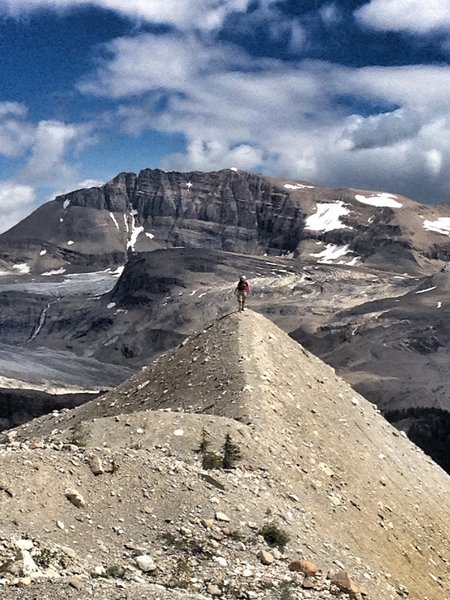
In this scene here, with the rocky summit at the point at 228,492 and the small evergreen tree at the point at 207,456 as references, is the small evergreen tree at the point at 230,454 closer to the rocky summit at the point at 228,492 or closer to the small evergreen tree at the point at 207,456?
the rocky summit at the point at 228,492

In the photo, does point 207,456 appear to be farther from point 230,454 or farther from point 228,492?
point 228,492

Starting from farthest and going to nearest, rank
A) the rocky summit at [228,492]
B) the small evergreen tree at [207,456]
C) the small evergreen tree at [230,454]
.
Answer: the small evergreen tree at [230,454] < the small evergreen tree at [207,456] < the rocky summit at [228,492]

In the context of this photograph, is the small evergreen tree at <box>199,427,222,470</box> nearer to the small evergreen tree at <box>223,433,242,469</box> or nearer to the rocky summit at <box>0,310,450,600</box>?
the rocky summit at <box>0,310,450,600</box>

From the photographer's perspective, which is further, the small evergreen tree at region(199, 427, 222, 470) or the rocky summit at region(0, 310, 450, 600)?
the small evergreen tree at region(199, 427, 222, 470)

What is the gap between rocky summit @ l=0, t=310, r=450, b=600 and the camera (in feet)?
49.4

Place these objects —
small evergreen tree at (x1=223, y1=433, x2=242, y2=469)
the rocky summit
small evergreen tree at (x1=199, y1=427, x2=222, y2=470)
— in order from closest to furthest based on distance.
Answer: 1. the rocky summit
2. small evergreen tree at (x1=199, y1=427, x2=222, y2=470)
3. small evergreen tree at (x1=223, y1=433, x2=242, y2=469)

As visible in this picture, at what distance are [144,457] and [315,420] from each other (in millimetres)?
8512

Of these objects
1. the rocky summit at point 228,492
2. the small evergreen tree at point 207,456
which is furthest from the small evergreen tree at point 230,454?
the small evergreen tree at point 207,456

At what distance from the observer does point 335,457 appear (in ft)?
81.3

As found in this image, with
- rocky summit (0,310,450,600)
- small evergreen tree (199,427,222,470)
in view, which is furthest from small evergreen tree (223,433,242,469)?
small evergreen tree (199,427,222,470)

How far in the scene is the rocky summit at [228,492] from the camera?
1505 centimetres

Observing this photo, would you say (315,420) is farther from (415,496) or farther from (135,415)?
(135,415)

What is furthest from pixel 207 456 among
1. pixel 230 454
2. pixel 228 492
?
pixel 228 492

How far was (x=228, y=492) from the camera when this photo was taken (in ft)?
62.7
